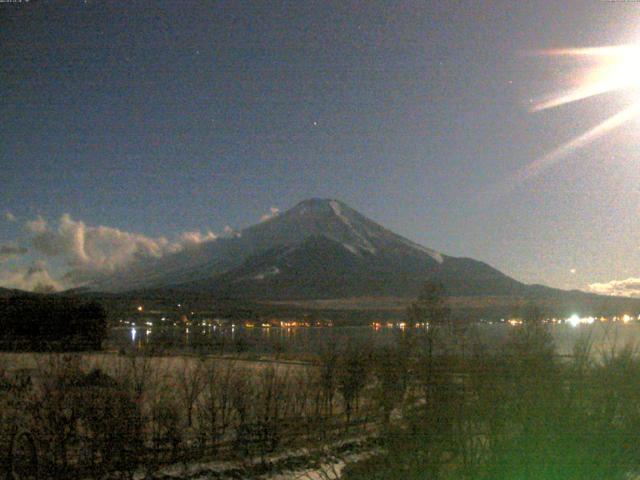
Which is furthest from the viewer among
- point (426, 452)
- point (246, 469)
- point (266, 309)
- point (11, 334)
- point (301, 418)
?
point (266, 309)

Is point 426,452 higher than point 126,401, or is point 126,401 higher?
point 426,452

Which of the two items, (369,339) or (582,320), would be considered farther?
(369,339)

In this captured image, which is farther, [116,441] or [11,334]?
[11,334]

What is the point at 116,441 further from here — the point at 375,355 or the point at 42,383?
the point at 375,355

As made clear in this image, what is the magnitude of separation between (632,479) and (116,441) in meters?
10.6

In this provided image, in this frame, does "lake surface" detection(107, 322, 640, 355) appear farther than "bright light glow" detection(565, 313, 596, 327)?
No

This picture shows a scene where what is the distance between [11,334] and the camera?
1716 inches

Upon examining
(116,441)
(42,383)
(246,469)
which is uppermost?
(42,383)

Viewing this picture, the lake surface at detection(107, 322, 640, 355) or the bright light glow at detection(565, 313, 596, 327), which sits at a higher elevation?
the bright light glow at detection(565, 313, 596, 327)

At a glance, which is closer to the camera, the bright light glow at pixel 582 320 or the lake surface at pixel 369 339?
the lake surface at pixel 369 339

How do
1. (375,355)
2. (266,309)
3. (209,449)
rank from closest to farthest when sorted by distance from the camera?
(209,449) < (375,355) < (266,309)

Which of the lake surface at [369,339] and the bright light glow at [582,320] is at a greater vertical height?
the bright light glow at [582,320]

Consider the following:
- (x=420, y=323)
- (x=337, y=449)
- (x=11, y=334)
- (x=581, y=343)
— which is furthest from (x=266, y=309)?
(x=581, y=343)

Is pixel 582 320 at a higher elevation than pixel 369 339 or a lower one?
higher
